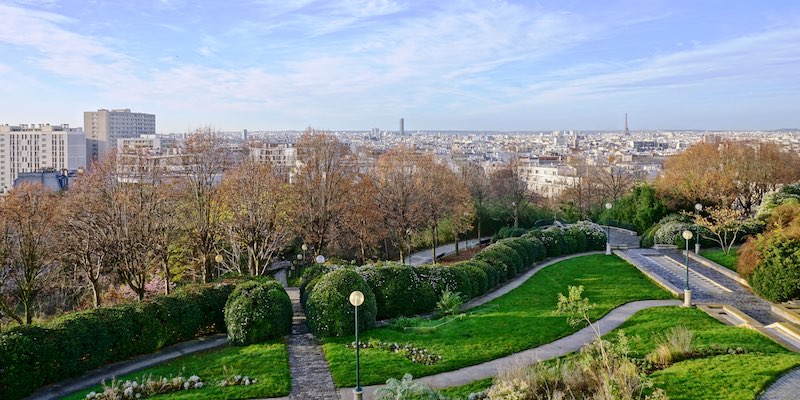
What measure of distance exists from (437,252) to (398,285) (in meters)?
24.2

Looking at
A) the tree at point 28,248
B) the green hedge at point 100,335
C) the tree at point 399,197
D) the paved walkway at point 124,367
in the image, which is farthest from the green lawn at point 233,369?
the tree at point 399,197

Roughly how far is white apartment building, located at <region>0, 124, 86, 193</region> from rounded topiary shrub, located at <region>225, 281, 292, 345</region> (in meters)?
105

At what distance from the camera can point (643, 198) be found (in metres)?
38.0

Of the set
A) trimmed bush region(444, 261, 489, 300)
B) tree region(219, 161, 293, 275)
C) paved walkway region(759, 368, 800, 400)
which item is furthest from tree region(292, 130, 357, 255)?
paved walkway region(759, 368, 800, 400)

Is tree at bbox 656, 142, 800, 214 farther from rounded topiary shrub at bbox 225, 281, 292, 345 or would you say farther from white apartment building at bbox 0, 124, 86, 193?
white apartment building at bbox 0, 124, 86, 193

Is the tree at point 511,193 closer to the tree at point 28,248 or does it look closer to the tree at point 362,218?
the tree at point 362,218

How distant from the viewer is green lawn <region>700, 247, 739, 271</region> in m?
24.4

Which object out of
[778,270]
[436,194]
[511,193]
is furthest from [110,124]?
[778,270]

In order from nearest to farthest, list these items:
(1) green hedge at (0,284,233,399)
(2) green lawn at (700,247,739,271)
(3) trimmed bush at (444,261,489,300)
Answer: (1) green hedge at (0,284,233,399) < (3) trimmed bush at (444,261,489,300) < (2) green lawn at (700,247,739,271)

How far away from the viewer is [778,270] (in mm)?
18469

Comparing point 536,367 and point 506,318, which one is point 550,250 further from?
point 536,367

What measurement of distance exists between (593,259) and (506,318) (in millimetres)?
12830

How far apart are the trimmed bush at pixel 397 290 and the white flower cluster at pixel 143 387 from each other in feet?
21.5

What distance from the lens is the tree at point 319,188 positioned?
29.9 metres
